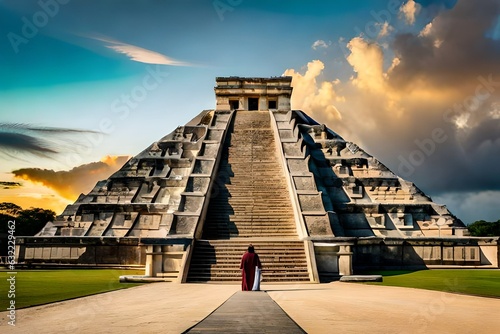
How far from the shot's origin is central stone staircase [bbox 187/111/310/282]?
627 inches

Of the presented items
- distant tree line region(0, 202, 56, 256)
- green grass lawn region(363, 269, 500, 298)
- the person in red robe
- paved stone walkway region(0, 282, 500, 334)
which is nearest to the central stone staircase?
the person in red robe

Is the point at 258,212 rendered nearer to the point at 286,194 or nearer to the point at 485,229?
the point at 286,194

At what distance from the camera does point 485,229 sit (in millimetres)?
57312

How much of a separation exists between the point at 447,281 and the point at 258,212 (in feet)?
27.1

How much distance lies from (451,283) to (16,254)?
16702 mm

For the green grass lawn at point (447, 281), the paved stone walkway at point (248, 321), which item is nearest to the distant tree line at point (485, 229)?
the green grass lawn at point (447, 281)

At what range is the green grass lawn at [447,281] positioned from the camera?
40.3 feet

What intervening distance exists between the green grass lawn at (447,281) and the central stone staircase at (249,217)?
3139 mm

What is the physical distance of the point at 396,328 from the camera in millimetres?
6957

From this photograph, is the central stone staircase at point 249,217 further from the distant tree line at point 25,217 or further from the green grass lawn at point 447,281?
the distant tree line at point 25,217

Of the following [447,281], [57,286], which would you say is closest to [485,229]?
[447,281]

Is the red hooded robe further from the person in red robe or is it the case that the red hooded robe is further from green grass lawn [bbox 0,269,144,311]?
green grass lawn [bbox 0,269,144,311]

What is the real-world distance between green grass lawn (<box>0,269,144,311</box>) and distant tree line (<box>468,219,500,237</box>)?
4920 cm

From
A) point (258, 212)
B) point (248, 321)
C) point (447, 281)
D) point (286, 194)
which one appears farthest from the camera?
point (286, 194)
